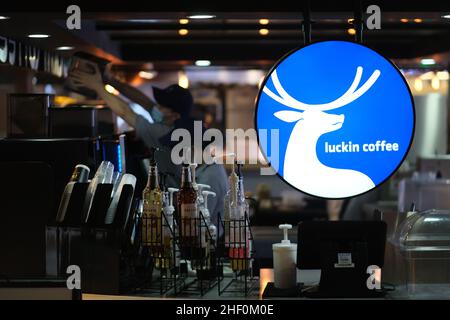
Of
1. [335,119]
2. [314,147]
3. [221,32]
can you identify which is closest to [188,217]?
[314,147]

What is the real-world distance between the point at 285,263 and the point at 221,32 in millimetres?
3384

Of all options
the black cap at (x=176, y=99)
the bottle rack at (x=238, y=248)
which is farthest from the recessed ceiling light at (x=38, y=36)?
the bottle rack at (x=238, y=248)

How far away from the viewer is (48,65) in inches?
231

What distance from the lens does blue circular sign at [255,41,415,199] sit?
3.00m

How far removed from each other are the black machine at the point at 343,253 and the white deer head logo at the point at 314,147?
0.46ft

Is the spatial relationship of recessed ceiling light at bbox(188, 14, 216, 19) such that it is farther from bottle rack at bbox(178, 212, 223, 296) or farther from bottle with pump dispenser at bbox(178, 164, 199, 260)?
bottle rack at bbox(178, 212, 223, 296)

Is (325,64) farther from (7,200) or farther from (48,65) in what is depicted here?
(48,65)

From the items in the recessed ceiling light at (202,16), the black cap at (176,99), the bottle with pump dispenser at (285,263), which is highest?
the recessed ceiling light at (202,16)

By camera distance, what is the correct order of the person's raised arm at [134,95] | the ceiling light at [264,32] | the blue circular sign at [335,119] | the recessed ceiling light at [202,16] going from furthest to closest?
1. the ceiling light at [264,32]
2. the person's raised arm at [134,95]
3. the recessed ceiling light at [202,16]
4. the blue circular sign at [335,119]

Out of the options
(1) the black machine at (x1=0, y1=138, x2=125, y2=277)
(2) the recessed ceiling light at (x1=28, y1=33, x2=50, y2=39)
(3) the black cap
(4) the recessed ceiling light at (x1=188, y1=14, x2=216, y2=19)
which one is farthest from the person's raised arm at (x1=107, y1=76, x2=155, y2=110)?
(1) the black machine at (x1=0, y1=138, x2=125, y2=277)

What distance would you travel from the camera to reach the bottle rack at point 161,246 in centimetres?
312

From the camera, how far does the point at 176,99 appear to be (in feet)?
15.9

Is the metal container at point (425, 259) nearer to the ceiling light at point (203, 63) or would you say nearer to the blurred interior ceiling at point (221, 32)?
the blurred interior ceiling at point (221, 32)
